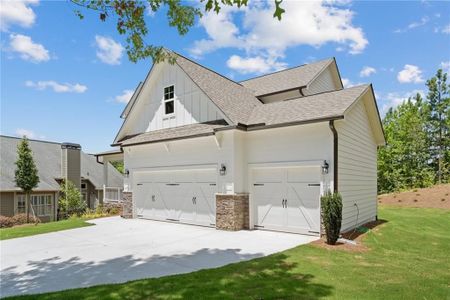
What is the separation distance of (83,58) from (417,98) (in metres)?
35.7

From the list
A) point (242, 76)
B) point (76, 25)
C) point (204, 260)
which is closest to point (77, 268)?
point (204, 260)

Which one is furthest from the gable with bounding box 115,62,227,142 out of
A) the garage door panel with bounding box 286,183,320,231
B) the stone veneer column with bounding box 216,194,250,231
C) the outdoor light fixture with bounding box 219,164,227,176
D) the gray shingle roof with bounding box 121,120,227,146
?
the garage door panel with bounding box 286,183,320,231

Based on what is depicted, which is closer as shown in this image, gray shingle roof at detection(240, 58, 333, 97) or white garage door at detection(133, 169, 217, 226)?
white garage door at detection(133, 169, 217, 226)

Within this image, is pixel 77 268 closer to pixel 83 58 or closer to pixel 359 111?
pixel 83 58

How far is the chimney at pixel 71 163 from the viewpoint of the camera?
92.1ft

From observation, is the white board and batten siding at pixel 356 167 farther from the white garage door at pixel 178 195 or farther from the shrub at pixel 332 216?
the white garage door at pixel 178 195

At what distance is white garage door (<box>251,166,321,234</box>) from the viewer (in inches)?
394

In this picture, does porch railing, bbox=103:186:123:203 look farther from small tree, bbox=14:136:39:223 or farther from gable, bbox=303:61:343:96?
gable, bbox=303:61:343:96

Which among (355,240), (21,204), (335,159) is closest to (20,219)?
(21,204)

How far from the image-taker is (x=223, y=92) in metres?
13.7

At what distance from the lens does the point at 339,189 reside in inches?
391

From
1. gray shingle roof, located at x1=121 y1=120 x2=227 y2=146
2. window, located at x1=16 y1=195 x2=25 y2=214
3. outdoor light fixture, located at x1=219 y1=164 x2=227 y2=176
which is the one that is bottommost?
window, located at x1=16 y1=195 x2=25 y2=214

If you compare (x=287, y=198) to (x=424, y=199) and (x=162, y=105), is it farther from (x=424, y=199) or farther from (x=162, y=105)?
(x=424, y=199)

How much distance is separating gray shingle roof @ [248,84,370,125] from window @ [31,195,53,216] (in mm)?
22299
